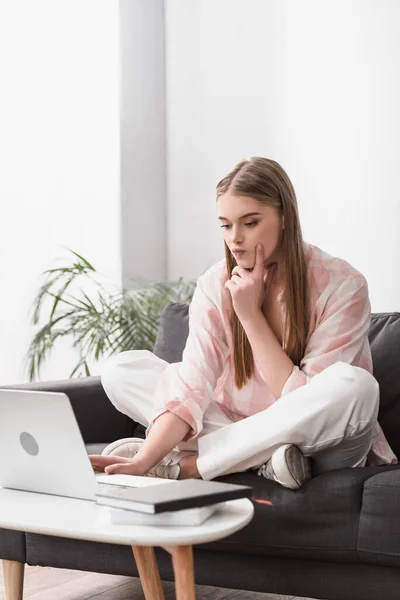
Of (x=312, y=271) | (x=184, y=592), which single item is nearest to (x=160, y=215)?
(x=312, y=271)

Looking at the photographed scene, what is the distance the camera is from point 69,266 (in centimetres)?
391

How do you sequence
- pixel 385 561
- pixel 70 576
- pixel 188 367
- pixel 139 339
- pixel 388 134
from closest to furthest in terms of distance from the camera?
pixel 385 561 < pixel 188 367 < pixel 70 576 < pixel 388 134 < pixel 139 339

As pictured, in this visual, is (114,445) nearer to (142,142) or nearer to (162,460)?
(162,460)

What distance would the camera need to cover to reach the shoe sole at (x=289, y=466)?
185cm

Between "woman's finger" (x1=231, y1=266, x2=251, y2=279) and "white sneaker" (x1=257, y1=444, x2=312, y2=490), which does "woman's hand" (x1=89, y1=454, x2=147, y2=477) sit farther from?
"woman's finger" (x1=231, y1=266, x2=251, y2=279)

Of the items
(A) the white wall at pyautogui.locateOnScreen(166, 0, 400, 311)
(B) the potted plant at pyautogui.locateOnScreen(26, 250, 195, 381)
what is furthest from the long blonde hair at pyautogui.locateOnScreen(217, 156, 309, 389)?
(B) the potted plant at pyautogui.locateOnScreen(26, 250, 195, 381)

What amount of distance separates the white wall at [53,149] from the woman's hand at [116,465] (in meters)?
1.95

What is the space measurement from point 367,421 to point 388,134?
5.40ft

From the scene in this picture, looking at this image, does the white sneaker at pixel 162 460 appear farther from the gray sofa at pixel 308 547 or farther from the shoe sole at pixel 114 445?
the gray sofa at pixel 308 547

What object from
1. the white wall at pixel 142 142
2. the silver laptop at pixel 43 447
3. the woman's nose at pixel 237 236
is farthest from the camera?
the white wall at pixel 142 142

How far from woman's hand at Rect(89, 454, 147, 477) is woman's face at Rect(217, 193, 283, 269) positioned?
574 millimetres

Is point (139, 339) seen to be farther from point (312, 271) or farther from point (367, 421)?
point (367, 421)

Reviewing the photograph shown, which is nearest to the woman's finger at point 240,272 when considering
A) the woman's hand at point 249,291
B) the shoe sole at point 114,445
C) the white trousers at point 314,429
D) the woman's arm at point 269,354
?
the woman's hand at point 249,291

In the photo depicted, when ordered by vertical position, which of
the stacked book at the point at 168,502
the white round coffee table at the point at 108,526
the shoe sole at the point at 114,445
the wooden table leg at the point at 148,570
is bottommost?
the wooden table leg at the point at 148,570
